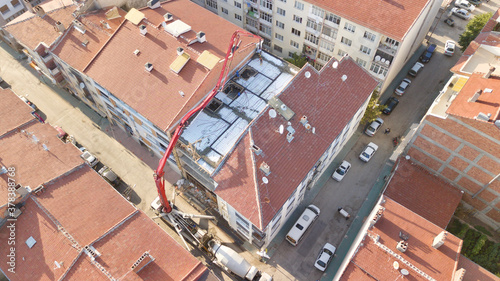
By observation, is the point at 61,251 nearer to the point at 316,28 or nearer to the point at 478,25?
the point at 316,28

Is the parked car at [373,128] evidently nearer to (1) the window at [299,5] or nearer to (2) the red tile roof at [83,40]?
(1) the window at [299,5]

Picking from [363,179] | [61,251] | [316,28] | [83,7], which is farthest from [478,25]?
[61,251]

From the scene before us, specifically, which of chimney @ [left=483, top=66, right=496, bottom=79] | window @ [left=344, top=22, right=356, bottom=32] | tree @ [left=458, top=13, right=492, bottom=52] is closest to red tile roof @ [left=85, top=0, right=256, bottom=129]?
window @ [left=344, top=22, right=356, bottom=32]

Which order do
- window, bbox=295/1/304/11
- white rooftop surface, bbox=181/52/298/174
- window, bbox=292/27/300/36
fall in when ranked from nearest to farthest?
white rooftop surface, bbox=181/52/298/174
window, bbox=295/1/304/11
window, bbox=292/27/300/36

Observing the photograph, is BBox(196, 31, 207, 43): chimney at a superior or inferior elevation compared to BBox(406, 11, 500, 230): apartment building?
inferior

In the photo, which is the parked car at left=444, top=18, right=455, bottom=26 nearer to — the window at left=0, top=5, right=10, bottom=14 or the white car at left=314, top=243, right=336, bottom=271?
the white car at left=314, top=243, right=336, bottom=271

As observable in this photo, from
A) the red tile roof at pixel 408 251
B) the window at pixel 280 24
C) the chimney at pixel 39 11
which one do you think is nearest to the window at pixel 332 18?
the window at pixel 280 24
